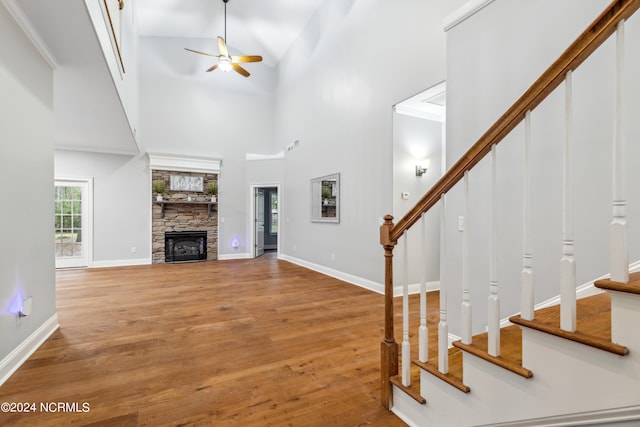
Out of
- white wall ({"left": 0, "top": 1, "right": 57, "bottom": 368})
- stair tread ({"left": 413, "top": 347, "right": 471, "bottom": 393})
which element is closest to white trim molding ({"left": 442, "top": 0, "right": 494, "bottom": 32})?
stair tread ({"left": 413, "top": 347, "right": 471, "bottom": 393})

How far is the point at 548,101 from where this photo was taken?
Answer: 6.33 ft

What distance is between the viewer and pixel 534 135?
2014 mm

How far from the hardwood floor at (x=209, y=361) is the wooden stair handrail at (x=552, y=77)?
1439mm

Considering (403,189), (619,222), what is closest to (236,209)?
(403,189)

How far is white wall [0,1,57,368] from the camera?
2186mm

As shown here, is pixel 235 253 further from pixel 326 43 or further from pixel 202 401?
pixel 202 401

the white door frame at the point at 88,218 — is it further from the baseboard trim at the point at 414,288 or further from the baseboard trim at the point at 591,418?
the baseboard trim at the point at 591,418

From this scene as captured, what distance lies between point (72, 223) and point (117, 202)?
98 centimetres

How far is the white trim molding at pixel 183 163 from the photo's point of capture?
728 cm

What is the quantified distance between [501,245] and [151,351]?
2.93 m

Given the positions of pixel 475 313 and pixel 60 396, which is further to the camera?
pixel 475 313

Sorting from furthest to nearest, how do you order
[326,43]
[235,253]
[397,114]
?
[235,253]
[326,43]
[397,114]

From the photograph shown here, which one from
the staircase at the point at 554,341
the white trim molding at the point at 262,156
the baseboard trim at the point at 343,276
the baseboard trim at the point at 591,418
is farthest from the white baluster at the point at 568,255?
the white trim molding at the point at 262,156

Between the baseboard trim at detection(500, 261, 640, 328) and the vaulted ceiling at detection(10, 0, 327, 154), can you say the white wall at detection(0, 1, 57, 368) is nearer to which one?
the vaulted ceiling at detection(10, 0, 327, 154)
